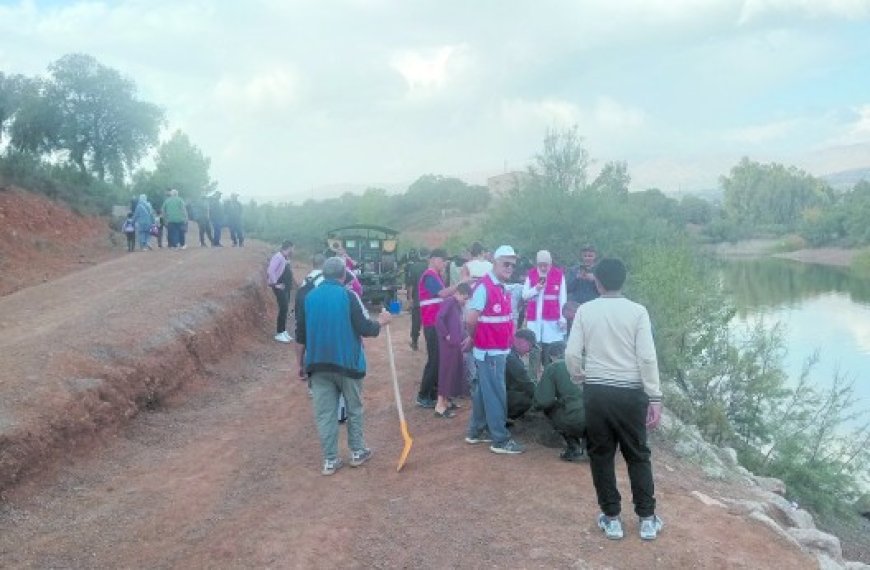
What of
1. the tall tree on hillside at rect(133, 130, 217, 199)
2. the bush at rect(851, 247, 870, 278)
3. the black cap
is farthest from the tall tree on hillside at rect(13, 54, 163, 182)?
the bush at rect(851, 247, 870, 278)

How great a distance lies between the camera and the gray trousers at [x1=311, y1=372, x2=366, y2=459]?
6348 mm

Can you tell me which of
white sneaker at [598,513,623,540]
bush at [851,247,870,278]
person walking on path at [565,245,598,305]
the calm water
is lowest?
the calm water

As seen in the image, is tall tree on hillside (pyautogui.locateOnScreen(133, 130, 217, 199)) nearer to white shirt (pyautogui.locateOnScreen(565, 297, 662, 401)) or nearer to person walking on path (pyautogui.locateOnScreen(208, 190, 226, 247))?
person walking on path (pyautogui.locateOnScreen(208, 190, 226, 247))

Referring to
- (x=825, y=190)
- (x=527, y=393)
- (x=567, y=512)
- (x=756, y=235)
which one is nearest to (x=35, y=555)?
(x=567, y=512)

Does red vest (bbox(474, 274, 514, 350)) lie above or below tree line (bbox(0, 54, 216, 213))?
below

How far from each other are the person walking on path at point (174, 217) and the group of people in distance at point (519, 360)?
11849mm

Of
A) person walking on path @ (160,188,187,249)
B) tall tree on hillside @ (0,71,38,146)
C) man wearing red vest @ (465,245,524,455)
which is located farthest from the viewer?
tall tree on hillside @ (0,71,38,146)

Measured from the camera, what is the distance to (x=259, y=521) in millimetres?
5648

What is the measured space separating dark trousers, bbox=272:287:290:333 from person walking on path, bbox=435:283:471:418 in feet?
15.1

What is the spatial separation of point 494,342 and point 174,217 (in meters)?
14.9

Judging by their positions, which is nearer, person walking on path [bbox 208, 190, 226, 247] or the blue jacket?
the blue jacket

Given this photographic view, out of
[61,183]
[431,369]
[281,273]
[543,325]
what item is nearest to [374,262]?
[281,273]

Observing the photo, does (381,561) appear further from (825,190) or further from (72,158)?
(825,190)

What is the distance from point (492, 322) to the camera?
6.70m
